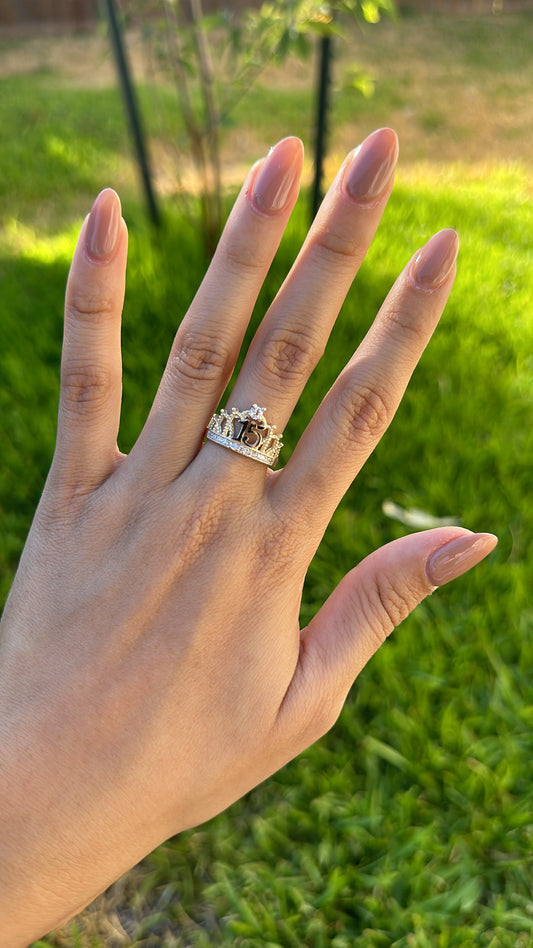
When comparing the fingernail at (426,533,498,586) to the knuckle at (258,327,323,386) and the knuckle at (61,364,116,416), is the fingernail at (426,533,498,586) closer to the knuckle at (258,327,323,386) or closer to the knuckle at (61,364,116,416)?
the knuckle at (258,327,323,386)

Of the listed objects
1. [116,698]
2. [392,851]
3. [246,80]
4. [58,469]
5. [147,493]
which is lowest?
[392,851]

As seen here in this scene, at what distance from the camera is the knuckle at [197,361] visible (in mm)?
1312

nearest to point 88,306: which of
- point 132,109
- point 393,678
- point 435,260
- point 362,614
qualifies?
point 435,260

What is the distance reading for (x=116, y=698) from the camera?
3.85ft

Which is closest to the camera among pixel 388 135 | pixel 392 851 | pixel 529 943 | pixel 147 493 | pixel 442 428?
pixel 388 135

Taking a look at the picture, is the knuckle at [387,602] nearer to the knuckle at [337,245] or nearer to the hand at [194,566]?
the hand at [194,566]

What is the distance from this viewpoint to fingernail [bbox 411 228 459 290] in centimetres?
119

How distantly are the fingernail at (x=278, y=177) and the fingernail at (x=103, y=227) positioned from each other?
249 millimetres

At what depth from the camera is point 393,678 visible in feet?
6.00

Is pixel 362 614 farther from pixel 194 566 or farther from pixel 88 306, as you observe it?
pixel 88 306

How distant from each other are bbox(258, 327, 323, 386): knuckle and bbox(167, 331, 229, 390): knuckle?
82 millimetres

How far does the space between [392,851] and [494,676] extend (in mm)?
549

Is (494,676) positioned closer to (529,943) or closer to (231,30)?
(529,943)

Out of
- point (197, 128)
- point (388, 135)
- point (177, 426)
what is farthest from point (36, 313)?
point (388, 135)
